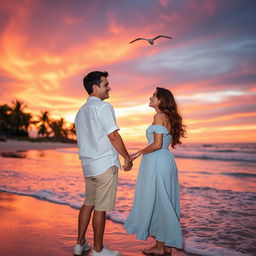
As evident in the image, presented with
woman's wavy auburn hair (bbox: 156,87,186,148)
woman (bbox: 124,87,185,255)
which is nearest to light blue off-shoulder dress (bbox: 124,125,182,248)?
woman (bbox: 124,87,185,255)

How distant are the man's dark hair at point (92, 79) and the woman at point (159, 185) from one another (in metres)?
0.78

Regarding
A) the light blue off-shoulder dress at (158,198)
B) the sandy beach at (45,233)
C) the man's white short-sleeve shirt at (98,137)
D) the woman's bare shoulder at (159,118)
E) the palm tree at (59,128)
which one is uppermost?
the palm tree at (59,128)

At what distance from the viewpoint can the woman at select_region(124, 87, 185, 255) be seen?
11.6 feet

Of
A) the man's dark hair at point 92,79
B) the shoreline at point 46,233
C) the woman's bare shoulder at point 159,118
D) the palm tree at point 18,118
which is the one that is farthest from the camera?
the palm tree at point 18,118

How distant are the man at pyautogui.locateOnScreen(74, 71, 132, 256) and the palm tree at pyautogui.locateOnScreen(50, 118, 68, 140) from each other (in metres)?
78.7

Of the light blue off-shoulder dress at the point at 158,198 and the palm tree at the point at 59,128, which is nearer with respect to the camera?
the light blue off-shoulder dress at the point at 158,198

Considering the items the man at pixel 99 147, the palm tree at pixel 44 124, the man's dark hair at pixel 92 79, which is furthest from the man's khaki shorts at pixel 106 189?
the palm tree at pixel 44 124

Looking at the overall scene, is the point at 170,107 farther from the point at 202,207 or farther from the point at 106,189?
the point at 202,207

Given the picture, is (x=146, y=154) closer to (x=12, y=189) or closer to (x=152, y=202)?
(x=152, y=202)

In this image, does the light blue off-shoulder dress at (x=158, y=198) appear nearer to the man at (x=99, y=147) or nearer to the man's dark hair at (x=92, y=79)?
the man at (x=99, y=147)

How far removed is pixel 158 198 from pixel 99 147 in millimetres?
1068

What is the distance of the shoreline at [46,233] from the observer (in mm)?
3461

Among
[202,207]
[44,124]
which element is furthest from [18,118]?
[202,207]

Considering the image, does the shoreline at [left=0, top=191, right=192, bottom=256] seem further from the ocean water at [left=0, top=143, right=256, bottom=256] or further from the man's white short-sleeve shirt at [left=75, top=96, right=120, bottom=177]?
the man's white short-sleeve shirt at [left=75, top=96, right=120, bottom=177]
